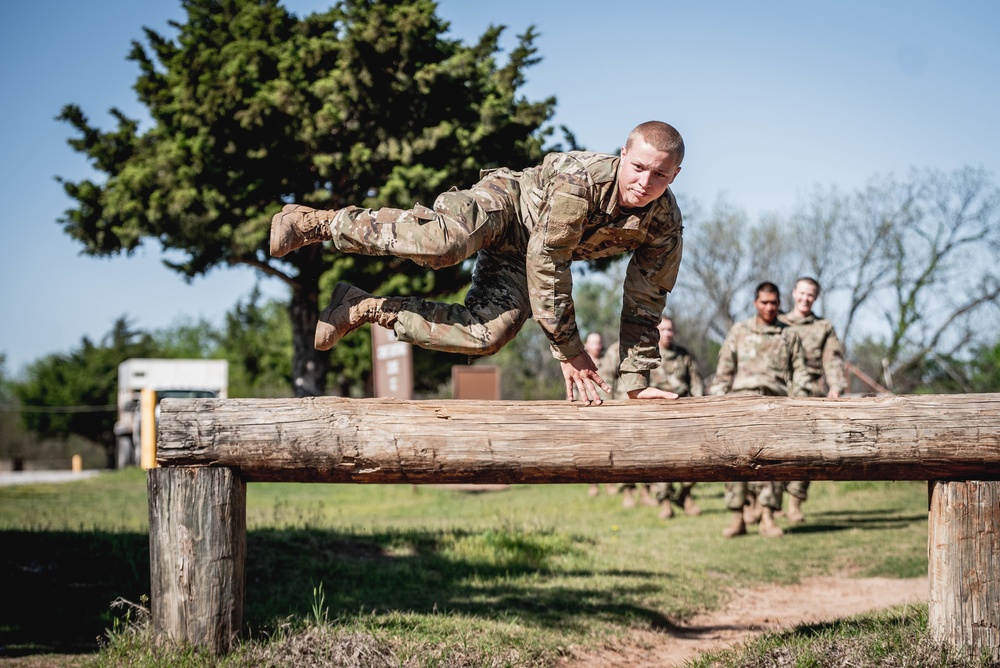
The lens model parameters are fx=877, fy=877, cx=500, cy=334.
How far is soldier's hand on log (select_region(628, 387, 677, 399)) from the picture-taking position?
479 centimetres

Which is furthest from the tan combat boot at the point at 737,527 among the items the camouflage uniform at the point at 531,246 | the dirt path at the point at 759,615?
the camouflage uniform at the point at 531,246

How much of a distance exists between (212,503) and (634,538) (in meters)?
6.20

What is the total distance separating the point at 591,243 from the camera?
509 cm

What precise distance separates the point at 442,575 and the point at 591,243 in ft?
11.4

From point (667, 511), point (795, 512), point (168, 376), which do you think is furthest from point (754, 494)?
point (168, 376)

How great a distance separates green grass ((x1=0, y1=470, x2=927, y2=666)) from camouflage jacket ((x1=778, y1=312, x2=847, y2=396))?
5.92 ft

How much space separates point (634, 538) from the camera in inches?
384

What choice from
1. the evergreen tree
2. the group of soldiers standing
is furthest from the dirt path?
the evergreen tree

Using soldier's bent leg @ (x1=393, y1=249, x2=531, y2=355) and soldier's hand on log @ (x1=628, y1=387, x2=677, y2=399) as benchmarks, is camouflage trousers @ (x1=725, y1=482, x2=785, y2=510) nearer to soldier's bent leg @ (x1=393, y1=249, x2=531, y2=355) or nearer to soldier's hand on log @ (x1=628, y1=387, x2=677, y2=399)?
soldier's hand on log @ (x1=628, y1=387, x2=677, y2=399)

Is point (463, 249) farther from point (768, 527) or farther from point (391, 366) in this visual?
point (391, 366)

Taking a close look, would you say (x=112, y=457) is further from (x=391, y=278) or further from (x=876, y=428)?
(x=876, y=428)

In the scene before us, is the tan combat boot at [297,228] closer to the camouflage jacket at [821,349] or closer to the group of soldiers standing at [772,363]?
the group of soldiers standing at [772,363]

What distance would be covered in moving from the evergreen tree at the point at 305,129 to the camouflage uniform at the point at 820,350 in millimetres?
8738

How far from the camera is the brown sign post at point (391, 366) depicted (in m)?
16.5
